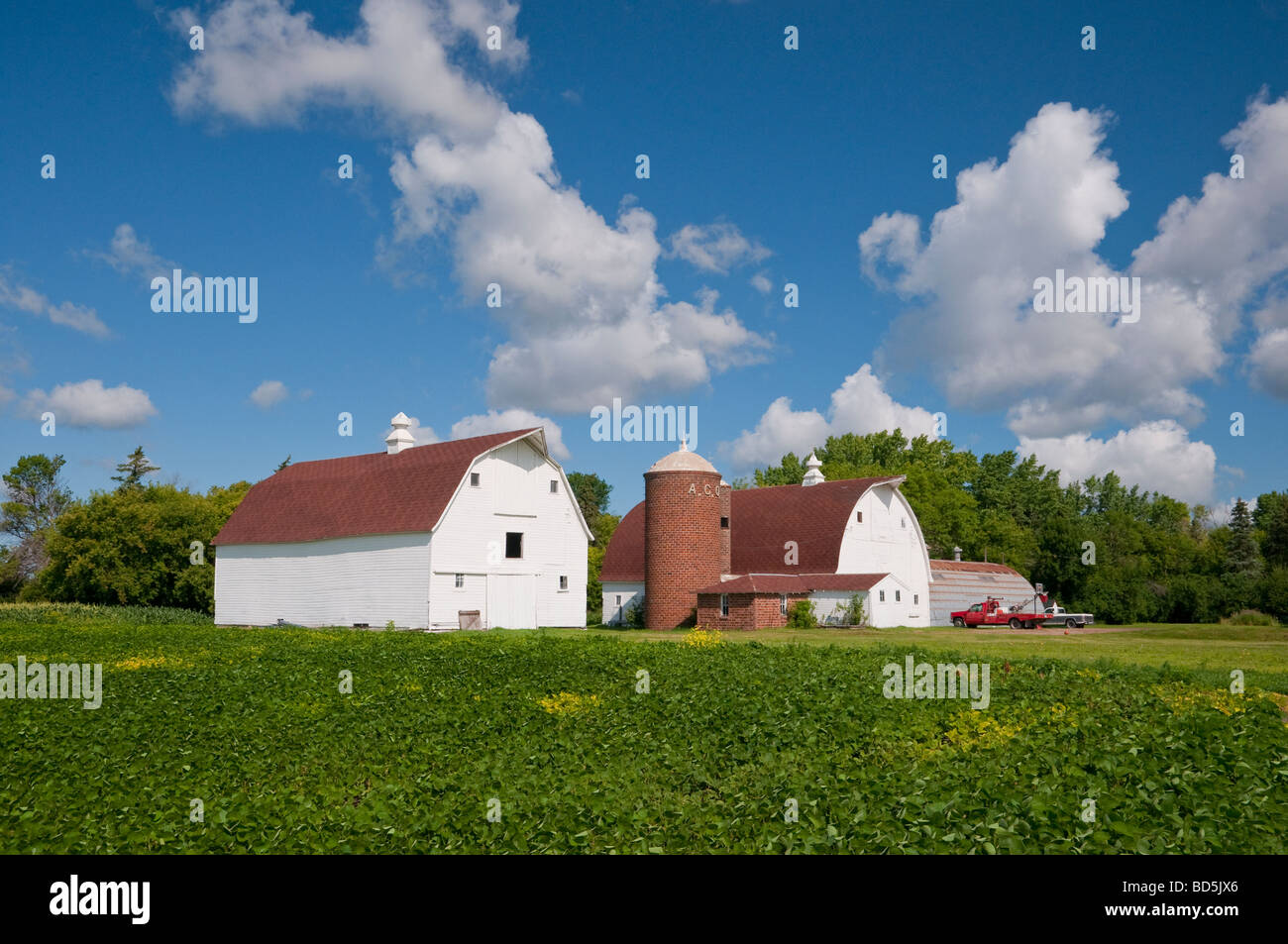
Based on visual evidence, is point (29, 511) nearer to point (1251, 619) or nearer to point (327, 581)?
point (327, 581)

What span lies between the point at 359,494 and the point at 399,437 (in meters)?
3.77

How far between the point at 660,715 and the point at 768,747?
2.26 m

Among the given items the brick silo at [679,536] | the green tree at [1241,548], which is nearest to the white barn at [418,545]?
the brick silo at [679,536]

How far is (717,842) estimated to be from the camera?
324 inches

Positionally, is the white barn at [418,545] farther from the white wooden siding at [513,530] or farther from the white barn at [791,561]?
the white barn at [791,561]

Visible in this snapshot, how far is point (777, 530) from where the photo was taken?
42.3m

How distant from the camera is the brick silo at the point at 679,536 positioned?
37.8 m

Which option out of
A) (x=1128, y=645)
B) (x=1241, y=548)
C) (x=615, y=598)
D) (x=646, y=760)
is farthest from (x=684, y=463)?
(x=1241, y=548)

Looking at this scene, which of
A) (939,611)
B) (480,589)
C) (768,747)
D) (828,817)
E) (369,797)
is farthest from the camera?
(939,611)

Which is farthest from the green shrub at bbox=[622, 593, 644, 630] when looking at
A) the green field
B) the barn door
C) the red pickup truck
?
the green field

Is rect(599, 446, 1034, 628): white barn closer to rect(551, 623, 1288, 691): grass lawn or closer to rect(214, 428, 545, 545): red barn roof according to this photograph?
rect(551, 623, 1288, 691): grass lawn
